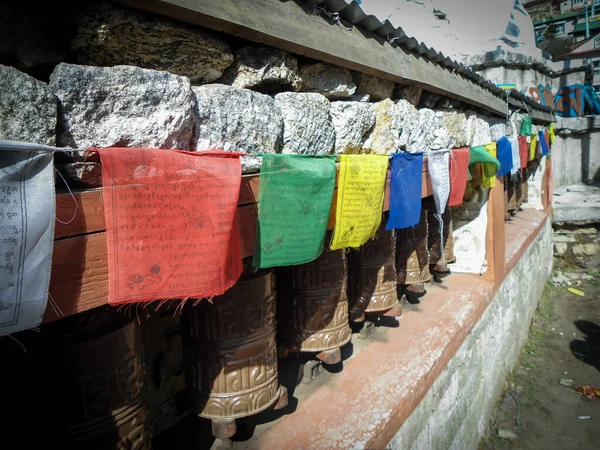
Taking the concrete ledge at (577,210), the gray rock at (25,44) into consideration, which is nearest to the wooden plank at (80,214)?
the gray rock at (25,44)

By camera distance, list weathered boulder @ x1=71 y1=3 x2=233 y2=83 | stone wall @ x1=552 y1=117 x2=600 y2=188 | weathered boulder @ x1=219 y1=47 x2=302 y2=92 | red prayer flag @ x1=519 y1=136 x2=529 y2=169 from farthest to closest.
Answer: stone wall @ x1=552 y1=117 x2=600 y2=188
red prayer flag @ x1=519 y1=136 x2=529 y2=169
weathered boulder @ x1=219 y1=47 x2=302 y2=92
weathered boulder @ x1=71 y1=3 x2=233 y2=83

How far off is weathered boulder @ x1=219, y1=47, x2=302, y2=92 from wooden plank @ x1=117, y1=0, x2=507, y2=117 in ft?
0.16

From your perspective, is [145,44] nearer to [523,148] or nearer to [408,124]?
[408,124]

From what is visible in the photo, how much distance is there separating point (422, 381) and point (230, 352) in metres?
1.34

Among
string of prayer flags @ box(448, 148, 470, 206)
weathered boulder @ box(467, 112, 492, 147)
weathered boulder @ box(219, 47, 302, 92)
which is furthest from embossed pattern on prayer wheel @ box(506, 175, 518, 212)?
weathered boulder @ box(219, 47, 302, 92)

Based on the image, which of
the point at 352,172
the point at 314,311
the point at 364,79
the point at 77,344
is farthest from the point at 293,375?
the point at 364,79

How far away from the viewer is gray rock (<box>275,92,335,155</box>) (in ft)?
5.68

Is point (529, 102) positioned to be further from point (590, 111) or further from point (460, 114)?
point (590, 111)

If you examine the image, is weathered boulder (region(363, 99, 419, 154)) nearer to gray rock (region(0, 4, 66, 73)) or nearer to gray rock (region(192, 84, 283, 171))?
gray rock (region(192, 84, 283, 171))

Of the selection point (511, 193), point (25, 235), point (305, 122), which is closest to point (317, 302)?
point (305, 122)

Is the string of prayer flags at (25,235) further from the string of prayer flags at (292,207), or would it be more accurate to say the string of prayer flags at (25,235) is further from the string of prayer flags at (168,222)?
the string of prayer flags at (292,207)

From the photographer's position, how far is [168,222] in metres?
1.07

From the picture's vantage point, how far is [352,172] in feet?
5.85

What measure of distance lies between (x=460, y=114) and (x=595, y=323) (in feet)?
17.5
